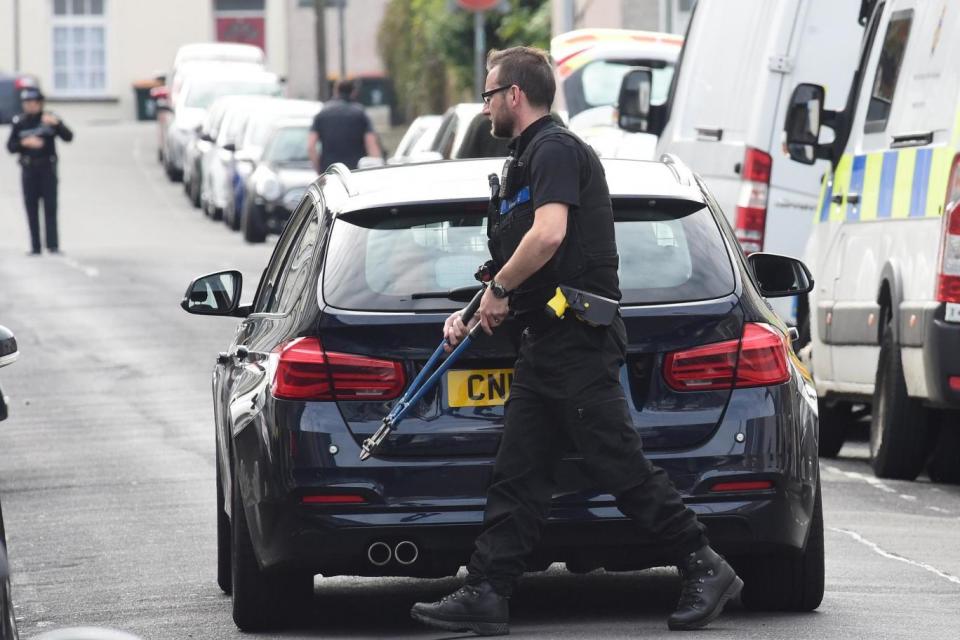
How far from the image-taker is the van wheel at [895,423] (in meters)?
11.1

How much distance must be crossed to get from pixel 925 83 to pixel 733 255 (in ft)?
13.1

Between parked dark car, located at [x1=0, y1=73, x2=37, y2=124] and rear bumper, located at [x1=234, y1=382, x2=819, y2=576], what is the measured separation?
5235cm

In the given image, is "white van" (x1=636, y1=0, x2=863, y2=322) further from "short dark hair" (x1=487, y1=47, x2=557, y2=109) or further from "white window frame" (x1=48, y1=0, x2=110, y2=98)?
"white window frame" (x1=48, y1=0, x2=110, y2=98)

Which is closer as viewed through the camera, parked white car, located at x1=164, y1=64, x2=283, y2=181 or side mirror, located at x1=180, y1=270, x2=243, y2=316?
side mirror, located at x1=180, y1=270, x2=243, y2=316

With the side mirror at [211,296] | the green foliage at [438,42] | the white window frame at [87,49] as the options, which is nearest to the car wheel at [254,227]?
the green foliage at [438,42]

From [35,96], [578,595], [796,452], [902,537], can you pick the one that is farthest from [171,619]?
[35,96]

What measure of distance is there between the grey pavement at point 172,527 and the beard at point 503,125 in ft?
4.64

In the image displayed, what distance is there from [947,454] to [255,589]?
204 inches

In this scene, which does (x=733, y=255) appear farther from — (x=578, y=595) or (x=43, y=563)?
(x=43, y=563)

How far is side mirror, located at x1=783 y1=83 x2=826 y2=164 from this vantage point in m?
11.8

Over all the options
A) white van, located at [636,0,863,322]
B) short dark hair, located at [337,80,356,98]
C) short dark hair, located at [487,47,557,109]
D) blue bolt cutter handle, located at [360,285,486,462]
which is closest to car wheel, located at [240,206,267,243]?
short dark hair, located at [337,80,356,98]

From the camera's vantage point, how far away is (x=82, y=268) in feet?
82.4

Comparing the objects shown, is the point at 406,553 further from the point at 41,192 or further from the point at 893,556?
the point at 41,192

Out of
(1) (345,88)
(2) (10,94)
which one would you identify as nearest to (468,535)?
(1) (345,88)
